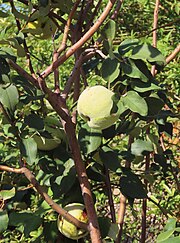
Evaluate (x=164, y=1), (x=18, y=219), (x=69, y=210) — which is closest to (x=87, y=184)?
(x=69, y=210)

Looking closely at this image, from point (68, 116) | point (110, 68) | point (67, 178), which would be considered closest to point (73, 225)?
point (67, 178)

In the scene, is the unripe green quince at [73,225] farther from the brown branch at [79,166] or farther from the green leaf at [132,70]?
the green leaf at [132,70]

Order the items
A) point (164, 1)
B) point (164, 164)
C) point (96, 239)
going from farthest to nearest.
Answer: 1. point (164, 1)
2. point (164, 164)
3. point (96, 239)

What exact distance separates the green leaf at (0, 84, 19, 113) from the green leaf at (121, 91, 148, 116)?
202mm

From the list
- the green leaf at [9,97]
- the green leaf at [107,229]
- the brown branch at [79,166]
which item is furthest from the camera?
the green leaf at [107,229]

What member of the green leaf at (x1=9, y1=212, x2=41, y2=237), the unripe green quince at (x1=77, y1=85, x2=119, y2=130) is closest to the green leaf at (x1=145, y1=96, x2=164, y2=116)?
the unripe green quince at (x1=77, y1=85, x2=119, y2=130)

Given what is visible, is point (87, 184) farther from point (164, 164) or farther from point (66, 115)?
point (164, 164)

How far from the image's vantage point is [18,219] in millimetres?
1155

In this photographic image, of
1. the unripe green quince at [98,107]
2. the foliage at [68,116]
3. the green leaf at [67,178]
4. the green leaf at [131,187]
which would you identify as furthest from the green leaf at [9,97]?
the green leaf at [131,187]

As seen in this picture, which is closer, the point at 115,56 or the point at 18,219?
the point at 115,56

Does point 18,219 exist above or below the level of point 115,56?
below

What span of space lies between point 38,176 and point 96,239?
25 centimetres

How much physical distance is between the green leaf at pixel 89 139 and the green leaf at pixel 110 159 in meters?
0.05

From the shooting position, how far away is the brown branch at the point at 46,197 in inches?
39.9
